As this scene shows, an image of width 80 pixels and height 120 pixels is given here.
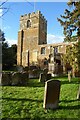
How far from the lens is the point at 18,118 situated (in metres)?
9.68

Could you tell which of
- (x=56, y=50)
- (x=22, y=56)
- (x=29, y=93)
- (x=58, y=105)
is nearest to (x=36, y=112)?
(x=58, y=105)

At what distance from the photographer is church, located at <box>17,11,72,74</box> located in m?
51.1

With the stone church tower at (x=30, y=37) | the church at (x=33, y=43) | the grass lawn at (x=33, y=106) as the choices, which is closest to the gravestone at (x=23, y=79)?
the grass lawn at (x=33, y=106)

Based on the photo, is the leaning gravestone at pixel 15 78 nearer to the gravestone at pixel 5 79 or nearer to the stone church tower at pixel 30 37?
the gravestone at pixel 5 79

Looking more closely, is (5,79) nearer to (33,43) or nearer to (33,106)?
(33,106)

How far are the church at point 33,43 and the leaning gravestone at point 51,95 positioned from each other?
37807mm

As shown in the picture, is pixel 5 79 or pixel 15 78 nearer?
pixel 5 79

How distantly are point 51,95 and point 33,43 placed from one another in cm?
4417

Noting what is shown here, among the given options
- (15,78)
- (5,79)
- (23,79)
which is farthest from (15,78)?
(5,79)

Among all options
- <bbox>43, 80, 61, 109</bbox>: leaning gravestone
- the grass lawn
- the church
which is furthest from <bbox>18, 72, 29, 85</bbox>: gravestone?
the church

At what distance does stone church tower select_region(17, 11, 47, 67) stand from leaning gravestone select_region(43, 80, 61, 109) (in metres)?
41.4

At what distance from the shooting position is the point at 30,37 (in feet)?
184

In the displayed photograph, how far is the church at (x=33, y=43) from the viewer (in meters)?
51.1

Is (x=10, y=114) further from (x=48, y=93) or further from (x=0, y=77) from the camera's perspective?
(x=0, y=77)
